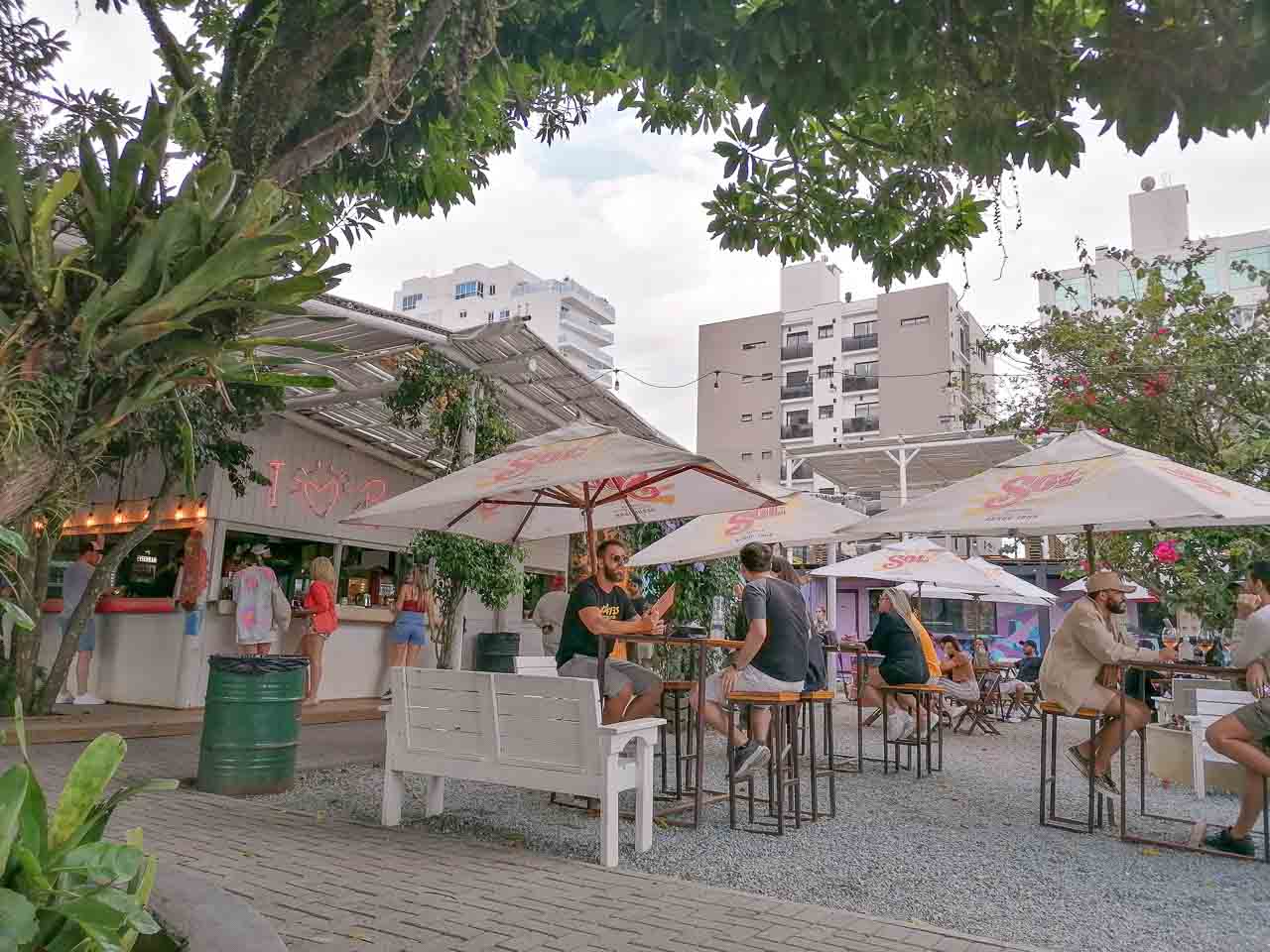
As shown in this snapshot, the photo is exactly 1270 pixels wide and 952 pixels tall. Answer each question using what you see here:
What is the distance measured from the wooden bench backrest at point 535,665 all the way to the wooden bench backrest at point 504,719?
3.22 feet

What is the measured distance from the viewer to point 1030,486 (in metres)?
5.43

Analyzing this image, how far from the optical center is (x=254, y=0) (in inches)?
115

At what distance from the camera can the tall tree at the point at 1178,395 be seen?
952 cm

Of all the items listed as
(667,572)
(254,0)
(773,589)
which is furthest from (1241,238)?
(254,0)

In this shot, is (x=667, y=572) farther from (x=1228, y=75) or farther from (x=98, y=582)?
(x=1228, y=75)

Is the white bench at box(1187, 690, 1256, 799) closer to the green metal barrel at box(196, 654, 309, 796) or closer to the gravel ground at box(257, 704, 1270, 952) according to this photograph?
the gravel ground at box(257, 704, 1270, 952)

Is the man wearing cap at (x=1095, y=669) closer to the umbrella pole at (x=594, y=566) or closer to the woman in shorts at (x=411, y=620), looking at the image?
the umbrella pole at (x=594, y=566)

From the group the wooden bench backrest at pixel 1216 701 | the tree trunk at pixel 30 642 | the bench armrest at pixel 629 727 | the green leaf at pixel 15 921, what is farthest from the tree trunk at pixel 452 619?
the green leaf at pixel 15 921

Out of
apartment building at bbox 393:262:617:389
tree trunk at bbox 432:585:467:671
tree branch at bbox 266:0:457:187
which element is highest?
apartment building at bbox 393:262:617:389

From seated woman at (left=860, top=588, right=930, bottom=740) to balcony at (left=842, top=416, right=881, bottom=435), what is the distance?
3688 cm

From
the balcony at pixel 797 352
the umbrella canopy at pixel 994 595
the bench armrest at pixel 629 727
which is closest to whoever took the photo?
the bench armrest at pixel 629 727

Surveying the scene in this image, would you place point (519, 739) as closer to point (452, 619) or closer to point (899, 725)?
point (899, 725)

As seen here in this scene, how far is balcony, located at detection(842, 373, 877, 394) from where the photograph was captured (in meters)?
44.2

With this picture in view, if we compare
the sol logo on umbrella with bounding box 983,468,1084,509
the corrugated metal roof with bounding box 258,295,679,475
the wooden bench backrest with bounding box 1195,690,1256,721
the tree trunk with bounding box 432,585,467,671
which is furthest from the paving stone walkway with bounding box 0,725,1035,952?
the wooden bench backrest with bounding box 1195,690,1256,721
